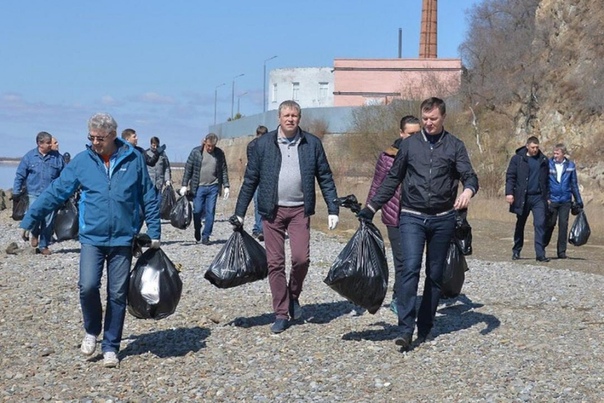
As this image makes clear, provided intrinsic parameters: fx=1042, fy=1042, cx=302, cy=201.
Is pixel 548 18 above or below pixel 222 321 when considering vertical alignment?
above

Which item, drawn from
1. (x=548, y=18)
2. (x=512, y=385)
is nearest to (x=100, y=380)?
(x=512, y=385)

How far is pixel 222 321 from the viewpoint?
32.2 feet

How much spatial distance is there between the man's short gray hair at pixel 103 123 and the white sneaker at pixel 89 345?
5.35 ft

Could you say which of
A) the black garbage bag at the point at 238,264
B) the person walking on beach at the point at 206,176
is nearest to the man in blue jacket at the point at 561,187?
the person walking on beach at the point at 206,176

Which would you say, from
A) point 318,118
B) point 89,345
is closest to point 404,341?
point 89,345

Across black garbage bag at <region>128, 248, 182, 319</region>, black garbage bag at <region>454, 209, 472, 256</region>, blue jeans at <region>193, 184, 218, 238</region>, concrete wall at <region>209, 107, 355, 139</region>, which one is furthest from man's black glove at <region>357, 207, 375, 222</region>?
concrete wall at <region>209, 107, 355, 139</region>

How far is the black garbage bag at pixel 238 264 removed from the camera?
927 cm

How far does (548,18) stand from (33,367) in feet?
143

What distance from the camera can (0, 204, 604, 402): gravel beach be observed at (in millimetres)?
7133

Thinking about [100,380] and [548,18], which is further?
[548,18]

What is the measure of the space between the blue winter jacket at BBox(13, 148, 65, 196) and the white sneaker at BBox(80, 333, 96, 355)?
728 centimetres

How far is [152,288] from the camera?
807 cm

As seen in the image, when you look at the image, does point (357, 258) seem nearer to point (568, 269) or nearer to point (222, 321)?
point (222, 321)

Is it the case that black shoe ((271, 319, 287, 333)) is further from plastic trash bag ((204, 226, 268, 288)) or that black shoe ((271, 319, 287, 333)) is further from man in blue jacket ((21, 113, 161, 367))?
man in blue jacket ((21, 113, 161, 367))
